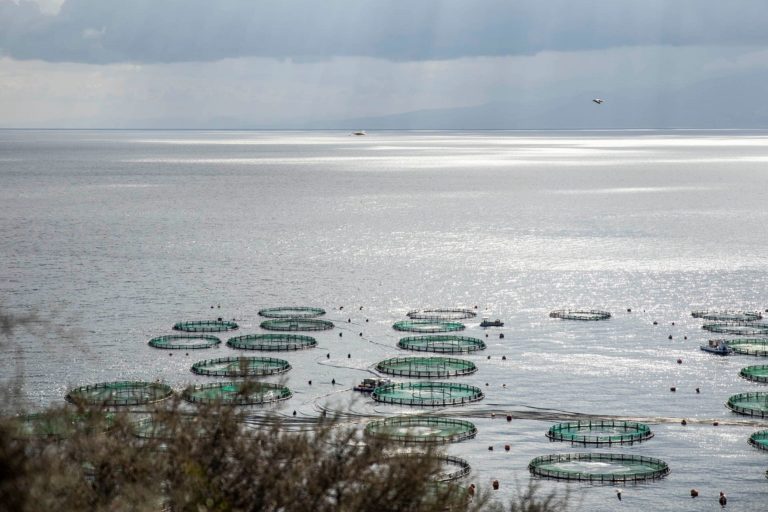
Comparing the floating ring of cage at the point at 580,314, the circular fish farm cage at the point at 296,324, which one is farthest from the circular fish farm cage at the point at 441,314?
the circular fish farm cage at the point at 296,324

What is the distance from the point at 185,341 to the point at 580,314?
5552 cm

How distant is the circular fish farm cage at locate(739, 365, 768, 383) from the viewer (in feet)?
381

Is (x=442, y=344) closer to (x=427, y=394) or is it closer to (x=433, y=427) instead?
(x=427, y=394)

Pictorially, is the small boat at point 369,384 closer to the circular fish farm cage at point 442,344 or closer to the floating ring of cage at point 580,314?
the circular fish farm cage at point 442,344

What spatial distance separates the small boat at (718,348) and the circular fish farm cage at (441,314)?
3307cm

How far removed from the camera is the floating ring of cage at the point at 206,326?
13838 cm

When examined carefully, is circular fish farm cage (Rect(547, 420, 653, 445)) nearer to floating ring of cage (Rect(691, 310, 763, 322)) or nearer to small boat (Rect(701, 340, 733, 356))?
small boat (Rect(701, 340, 733, 356))

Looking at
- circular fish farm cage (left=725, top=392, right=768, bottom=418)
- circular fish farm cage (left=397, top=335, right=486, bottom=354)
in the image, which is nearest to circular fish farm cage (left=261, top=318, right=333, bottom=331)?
circular fish farm cage (left=397, top=335, right=486, bottom=354)

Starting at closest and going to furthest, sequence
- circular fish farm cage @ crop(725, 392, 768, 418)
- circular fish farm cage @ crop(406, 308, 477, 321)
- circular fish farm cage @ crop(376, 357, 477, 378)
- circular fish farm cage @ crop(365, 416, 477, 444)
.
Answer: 1. circular fish farm cage @ crop(365, 416, 477, 444)
2. circular fish farm cage @ crop(725, 392, 768, 418)
3. circular fish farm cage @ crop(376, 357, 477, 378)
4. circular fish farm cage @ crop(406, 308, 477, 321)

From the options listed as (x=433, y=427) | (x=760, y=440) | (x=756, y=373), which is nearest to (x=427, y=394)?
(x=433, y=427)

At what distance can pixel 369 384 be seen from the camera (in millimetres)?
111750

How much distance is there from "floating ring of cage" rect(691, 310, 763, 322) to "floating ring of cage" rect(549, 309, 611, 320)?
12887 millimetres

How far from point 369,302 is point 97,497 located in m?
119

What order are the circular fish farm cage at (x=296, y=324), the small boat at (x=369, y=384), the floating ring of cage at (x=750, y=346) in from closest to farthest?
the small boat at (x=369, y=384)
the floating ring of cage at (x=750, y=346)
the circular fish farm cage at (x=296, y=324)
